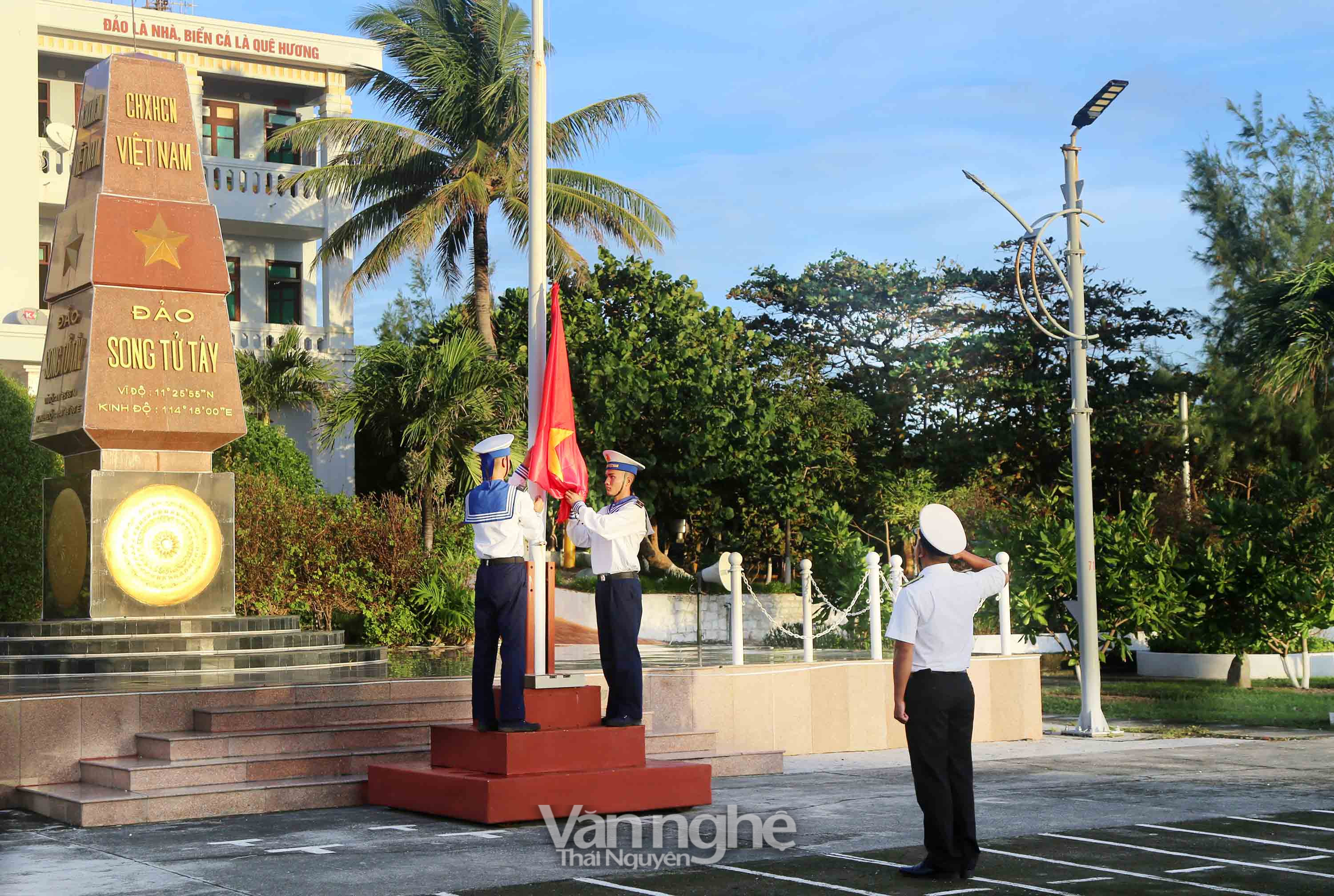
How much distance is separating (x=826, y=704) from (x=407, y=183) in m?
16.0

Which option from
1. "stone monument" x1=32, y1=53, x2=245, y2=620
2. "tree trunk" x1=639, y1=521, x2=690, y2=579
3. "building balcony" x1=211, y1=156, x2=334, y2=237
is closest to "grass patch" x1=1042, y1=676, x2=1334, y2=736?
"tree trunk" x1=639, y1=521, x2=690, y2=579

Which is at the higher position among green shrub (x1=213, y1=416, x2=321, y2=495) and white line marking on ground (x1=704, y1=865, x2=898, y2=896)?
green shrub (x1=213, y1=416, x2=321, y2=495)

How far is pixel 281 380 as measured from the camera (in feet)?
80.8

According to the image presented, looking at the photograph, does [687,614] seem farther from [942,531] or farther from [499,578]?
[942,531]

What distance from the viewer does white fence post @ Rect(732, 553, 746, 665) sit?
46.0 ft

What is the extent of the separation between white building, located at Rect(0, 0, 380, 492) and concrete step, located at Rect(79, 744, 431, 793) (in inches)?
624

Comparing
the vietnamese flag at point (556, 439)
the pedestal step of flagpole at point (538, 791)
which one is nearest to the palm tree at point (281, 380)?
the pedestal step of flagpole at point (538, 791)

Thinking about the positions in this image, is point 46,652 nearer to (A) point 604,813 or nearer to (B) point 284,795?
(B) point 284,795

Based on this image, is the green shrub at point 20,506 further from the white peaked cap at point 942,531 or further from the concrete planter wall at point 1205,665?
the concrete planter wall at point 1205,665

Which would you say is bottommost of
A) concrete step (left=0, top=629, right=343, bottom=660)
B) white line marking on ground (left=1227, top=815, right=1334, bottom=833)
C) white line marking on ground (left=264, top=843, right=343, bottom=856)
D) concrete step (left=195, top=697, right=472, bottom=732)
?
white line marking on ground (left=1227, top=815, right=1334, bottom=833)

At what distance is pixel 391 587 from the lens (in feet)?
62.1

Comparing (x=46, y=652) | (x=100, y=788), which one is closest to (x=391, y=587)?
(x=46, y=652)

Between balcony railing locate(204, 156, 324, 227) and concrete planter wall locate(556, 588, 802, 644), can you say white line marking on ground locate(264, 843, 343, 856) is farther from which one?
balcony railing locate(204, 156, 324, 227)

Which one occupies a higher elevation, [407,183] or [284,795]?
[407,183]
